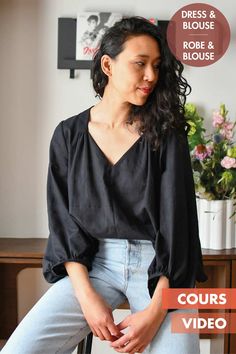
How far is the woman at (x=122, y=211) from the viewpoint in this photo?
961 millimetres

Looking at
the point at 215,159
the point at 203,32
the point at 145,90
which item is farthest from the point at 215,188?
the point at 145,90

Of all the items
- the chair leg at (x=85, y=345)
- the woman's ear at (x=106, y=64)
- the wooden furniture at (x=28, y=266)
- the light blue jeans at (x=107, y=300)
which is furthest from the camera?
the wooden furniture at (x=28, y=266)

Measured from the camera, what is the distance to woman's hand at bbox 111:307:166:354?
0.92m

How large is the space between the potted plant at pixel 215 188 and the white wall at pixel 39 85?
0.56 feet

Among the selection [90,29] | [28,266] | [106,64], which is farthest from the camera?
[28,266]

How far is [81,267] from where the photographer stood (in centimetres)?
102

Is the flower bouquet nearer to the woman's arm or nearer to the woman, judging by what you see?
the woman

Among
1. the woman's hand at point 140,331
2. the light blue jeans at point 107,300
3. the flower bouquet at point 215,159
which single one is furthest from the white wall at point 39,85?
the woman's hand at point 140,331

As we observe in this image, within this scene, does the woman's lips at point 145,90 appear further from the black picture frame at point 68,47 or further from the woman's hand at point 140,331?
the black picture frame at point 68,47

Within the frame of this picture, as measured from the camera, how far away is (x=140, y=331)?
3.03ft

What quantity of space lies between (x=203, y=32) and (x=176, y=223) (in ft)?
2.90

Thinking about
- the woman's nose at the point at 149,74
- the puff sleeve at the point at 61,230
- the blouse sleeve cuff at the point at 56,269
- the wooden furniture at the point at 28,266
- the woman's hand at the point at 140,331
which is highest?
the woman's nose at the point at 149,74

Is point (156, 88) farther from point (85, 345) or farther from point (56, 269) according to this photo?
point (85, 345)

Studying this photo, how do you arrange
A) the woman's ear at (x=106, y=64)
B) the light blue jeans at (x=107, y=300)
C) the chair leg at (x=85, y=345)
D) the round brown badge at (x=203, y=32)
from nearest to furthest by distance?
the light blue jeans at (x=107, y=300) < the woman's ear at (x=106, y=64) < the chair leg at (x=85, y=345) < the round brown badge at (x=203, y=32)
